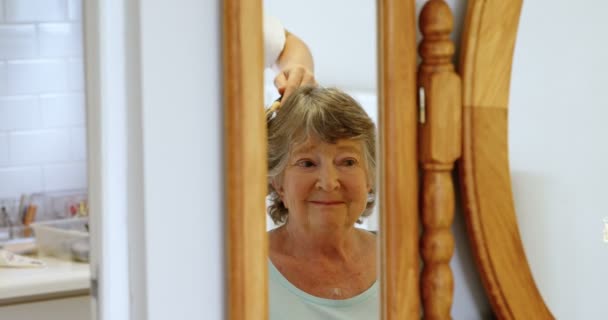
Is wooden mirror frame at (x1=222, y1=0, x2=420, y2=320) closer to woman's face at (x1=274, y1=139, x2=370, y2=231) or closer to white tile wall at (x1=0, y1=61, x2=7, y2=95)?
woman's face at (x1=274, y1=139, x2=370, y2=231)

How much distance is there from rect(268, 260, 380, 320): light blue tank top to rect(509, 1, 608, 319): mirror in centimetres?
22

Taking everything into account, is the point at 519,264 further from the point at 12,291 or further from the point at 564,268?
the point at 12,291

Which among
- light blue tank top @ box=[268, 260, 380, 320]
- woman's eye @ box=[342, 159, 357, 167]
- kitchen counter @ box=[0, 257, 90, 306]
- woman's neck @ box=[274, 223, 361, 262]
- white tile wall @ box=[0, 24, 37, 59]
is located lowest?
kitchen counter @ box=[0, 257, 90, 306]

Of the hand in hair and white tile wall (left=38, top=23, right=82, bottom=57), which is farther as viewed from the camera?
white tile wall (left=38, top=23, right=82, bottom=57)

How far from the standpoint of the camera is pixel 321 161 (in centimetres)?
83

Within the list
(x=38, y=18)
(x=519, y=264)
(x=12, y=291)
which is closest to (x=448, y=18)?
(x=519, y=264)

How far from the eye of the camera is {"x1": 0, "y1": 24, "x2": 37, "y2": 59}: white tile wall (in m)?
2.27

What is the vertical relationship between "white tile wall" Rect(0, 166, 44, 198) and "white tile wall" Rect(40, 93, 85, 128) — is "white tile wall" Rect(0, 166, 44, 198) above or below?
below

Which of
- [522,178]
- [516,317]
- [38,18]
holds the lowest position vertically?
[516,317]

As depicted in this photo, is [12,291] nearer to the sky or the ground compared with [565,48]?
nearer to the ground

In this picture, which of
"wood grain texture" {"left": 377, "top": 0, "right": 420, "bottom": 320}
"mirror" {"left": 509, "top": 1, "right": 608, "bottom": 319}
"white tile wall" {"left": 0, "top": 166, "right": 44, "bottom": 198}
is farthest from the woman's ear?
"white tile wall" {"left": 0, "top": 166, "right": 44, "bottom": 198}

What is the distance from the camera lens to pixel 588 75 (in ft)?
2.99

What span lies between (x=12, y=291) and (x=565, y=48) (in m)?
1.41

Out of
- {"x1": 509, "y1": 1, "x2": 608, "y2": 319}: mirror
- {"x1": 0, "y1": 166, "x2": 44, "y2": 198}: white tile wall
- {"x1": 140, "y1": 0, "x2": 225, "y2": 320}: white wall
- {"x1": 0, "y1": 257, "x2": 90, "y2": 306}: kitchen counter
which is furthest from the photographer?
{"x1": 0, "y1": 166, "x2": 44, "y2": 198}: white tile wall
